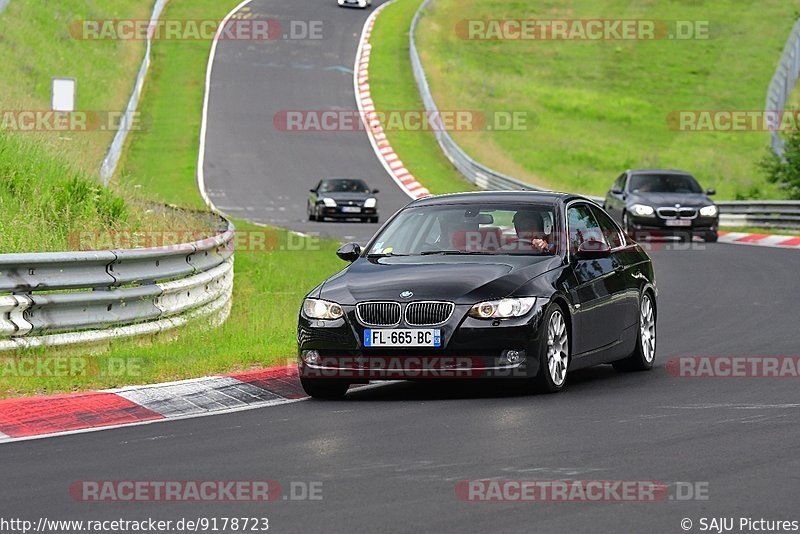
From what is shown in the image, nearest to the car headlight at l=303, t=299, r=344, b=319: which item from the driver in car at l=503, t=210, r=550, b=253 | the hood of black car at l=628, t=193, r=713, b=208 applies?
the driver in car at l=503, t=210, r=550, b=253

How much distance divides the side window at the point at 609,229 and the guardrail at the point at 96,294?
12.8 feet

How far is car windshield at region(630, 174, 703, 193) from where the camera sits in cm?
3128

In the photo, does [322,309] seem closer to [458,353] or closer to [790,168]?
[458,353]

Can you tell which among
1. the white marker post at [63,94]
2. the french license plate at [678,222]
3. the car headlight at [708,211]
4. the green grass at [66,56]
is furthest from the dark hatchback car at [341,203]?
the car headlight at [708,211]

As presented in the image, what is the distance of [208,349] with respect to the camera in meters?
13.1

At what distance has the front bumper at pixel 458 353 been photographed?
423 inches

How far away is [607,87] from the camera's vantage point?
233ft

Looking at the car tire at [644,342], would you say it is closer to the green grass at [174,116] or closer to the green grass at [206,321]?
the green grass at [206,321]

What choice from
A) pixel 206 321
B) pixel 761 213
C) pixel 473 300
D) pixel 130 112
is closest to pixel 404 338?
pixel 473 300

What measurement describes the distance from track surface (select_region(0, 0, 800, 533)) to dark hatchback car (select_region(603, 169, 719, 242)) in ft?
51.8

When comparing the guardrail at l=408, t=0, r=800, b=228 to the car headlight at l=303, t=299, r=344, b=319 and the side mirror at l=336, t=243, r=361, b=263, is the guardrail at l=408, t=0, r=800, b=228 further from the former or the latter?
the car headlight at l=303, t=299, r=344, b=319

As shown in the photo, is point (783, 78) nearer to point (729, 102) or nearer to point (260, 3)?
point (729, 102)

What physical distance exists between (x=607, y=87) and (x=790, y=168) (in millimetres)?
30610

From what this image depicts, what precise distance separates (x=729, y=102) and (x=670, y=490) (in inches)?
2474
